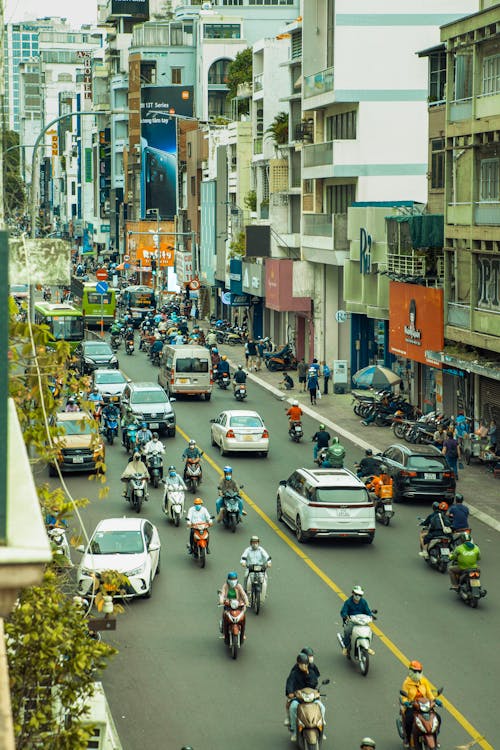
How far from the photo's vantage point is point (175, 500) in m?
30.0

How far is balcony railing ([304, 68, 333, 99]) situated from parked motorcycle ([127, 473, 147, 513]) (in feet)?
106

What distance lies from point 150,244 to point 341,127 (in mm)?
56528

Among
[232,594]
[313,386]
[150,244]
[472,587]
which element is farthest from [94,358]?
[150,244]

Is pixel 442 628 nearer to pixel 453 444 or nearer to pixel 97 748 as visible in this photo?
pixel 97 748

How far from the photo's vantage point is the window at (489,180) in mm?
38438

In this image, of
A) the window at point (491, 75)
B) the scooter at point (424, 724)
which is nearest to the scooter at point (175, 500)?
the scooter at point (424, 724)

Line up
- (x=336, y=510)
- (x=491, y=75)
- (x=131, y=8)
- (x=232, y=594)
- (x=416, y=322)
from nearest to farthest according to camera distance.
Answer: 1. (x=232, y=594)
2. (x=336, y=510)
3. (x=491, y=75)
4. (x=416, y=322)
5. (x=131, y=8)

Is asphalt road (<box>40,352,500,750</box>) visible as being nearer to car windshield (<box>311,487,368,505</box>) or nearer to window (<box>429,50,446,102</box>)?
car windshield (<box>311,487,368,505</box>)

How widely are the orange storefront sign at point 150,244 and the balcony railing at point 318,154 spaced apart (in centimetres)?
4246

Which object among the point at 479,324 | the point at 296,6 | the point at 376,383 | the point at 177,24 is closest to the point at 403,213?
the point at 376,383

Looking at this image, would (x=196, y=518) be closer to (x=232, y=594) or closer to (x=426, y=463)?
(x=232, y=594)

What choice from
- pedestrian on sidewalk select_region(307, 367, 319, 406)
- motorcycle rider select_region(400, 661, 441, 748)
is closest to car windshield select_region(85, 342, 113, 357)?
pedestrian on sidewalk select_region(307, 367, 319, 406)

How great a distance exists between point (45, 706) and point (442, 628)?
1134cm

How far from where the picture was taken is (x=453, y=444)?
1390 inches
